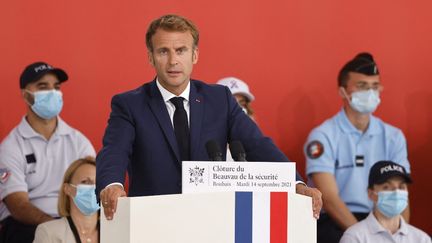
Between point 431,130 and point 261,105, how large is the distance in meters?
1.17

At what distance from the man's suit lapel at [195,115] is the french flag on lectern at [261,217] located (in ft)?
1.42

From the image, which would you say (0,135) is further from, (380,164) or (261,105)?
(380,164)

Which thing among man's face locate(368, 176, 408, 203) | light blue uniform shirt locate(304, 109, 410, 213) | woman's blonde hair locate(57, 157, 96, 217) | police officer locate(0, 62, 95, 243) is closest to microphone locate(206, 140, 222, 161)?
woman's blonde hair locate(57, 157, 96, 217)

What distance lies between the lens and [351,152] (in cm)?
572

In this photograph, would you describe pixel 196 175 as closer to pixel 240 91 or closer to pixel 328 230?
pixel 328 230

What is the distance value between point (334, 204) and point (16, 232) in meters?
1.78

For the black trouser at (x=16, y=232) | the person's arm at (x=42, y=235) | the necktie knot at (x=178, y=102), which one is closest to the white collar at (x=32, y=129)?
the black trouser at (x=16, y=232)

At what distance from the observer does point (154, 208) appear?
2.72m

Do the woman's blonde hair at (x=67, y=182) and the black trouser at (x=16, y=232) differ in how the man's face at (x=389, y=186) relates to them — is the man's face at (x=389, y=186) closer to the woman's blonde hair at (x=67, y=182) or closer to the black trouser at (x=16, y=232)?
the woman's blonde hair at (x=67, y=182)

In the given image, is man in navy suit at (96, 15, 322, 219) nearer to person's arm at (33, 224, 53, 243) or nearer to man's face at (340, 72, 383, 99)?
person's arm at (33, 224, 53, 243)

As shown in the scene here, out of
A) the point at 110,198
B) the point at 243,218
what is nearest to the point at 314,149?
the point at 243,218

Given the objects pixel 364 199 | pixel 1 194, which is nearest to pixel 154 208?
pixel 1 194

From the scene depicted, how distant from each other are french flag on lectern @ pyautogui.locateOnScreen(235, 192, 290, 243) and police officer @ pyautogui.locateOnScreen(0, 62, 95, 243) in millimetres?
2426

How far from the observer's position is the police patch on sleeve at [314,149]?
5.62 m
